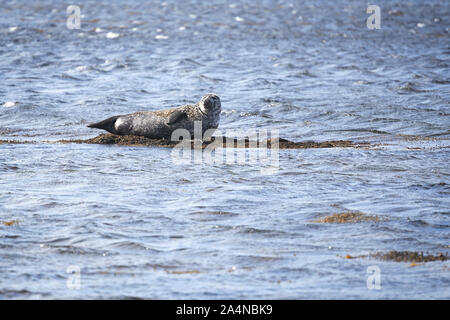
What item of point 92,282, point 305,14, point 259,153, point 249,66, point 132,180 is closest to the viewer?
point 92,282

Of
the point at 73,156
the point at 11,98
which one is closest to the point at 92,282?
the point at 73,156

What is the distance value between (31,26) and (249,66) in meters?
12.6

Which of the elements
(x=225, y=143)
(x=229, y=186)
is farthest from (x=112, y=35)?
(x=229, y=186)

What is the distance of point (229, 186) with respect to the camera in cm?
784

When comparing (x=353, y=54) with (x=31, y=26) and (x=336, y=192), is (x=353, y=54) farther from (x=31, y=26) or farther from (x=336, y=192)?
(x=336, y=192)

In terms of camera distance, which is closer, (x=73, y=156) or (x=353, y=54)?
(x=73, y=156)

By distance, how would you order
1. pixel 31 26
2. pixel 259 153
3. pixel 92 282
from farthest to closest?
pixel 31 26
pixel 259 153
pixel 92 282

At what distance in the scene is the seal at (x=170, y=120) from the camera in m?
→ 10.4

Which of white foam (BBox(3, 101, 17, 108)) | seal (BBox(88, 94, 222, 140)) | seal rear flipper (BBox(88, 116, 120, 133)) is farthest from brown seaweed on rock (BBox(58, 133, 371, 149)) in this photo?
white foam (BBox(3, 101, 17, 108))

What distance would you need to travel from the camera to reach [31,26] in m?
29.8

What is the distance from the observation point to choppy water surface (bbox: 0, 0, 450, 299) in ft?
16.9

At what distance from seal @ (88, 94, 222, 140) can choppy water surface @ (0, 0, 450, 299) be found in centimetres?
64

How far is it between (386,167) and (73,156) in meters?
3.80

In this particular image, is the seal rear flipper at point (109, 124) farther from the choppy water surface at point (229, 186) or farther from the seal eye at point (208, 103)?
the seal eye at point (208, 103)
